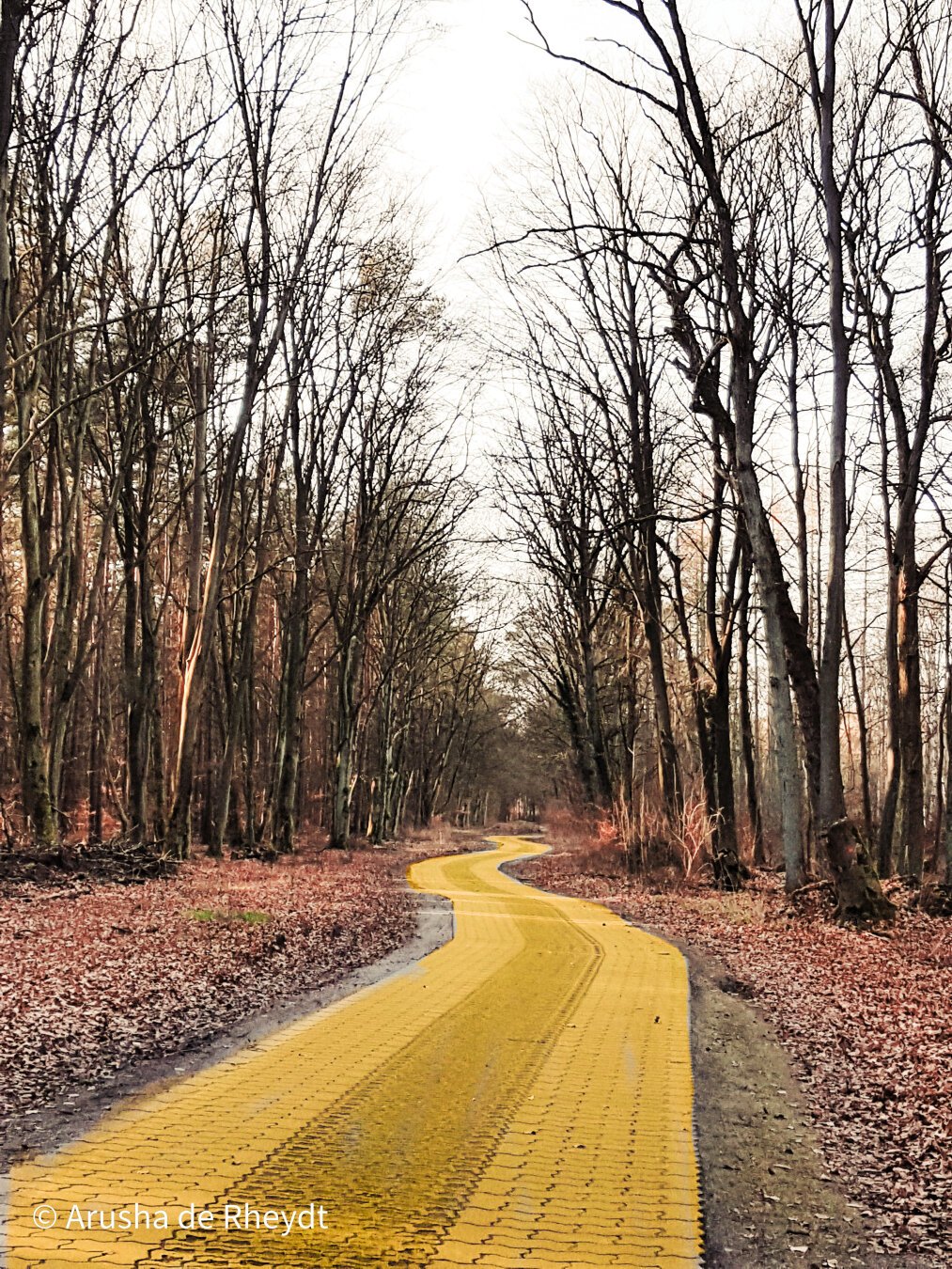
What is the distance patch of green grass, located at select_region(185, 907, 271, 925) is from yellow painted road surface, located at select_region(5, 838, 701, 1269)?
12.4 ft

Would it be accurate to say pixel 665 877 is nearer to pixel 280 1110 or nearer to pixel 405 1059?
pixel 405 1059

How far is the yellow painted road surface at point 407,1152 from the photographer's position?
3.63m

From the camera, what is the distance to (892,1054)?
6992 millimetres

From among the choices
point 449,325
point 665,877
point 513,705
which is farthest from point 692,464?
point 513,705

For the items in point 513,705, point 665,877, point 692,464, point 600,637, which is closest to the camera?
point 665,877

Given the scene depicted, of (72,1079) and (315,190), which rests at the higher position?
(315,190)

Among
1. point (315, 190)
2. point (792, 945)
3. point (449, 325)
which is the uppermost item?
point (449, 325)

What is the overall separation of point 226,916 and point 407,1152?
7.85 m

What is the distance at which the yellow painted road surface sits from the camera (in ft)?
11.9

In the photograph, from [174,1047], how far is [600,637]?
2913 cm

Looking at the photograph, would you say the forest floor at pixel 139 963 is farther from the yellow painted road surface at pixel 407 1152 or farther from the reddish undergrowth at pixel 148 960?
the yellow painted road surface at pixel 407 1152
